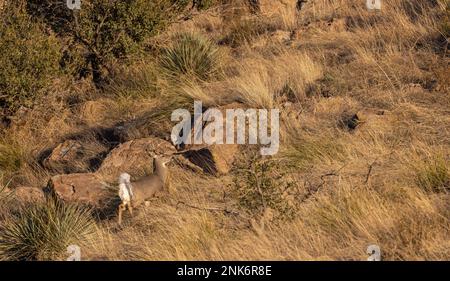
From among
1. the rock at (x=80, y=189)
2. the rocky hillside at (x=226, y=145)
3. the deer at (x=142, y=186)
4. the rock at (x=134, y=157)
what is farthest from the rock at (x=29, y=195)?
the deer at (x=142, y=186)

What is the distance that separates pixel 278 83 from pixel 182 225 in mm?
4695

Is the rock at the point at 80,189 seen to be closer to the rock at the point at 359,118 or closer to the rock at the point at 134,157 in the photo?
the rock at the point at 134,157

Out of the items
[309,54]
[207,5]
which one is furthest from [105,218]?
[207,5]

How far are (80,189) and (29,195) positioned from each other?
635 mm

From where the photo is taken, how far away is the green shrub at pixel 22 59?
11.4 metres

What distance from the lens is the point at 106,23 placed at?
12.6 m

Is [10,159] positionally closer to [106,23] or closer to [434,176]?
[106,23]

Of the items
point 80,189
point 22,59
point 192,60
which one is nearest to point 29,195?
point 80,189

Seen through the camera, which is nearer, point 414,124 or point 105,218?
point 105,218

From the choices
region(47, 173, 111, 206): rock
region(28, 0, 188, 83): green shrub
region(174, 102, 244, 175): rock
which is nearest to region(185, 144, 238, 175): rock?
region(174, 102, 244, 175): rock

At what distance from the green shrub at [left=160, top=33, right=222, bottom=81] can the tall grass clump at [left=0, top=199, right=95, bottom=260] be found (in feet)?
16.9

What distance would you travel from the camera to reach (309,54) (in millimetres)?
12969

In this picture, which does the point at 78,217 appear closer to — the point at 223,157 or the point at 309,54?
the point at 223,157

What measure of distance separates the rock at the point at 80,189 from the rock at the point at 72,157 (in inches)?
61.5
